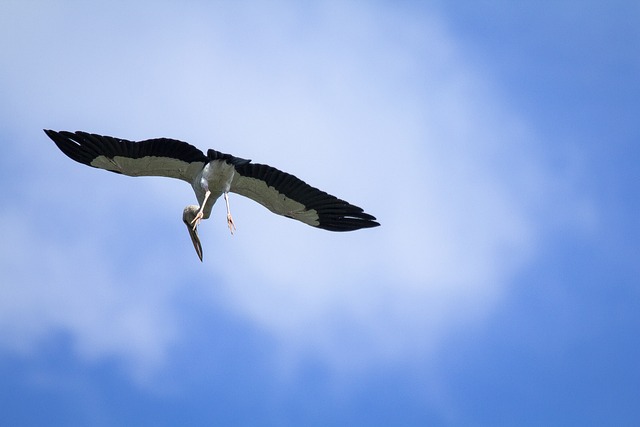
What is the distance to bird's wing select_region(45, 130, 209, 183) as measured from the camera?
71.9 ft

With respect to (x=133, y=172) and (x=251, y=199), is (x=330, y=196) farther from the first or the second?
(x=133, y=172)

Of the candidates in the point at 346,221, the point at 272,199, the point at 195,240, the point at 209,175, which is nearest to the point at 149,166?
the point at 209,175

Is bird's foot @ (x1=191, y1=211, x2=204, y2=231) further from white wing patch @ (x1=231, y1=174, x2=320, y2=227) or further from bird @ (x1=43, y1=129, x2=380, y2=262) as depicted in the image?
white wing patch @ (x1=231, y1=174, x2=320, y2=227)

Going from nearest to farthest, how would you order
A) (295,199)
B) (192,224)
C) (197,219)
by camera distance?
(197,219) < (295,199) < (192,224)

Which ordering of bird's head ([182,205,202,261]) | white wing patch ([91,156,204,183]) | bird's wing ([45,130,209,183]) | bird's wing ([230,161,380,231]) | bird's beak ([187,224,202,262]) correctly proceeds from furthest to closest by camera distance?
bird's beak ([187,224,202,262]) → bird's head ([182,205,202,261]) → bird's wing ([230,161,380,231]) → white wing patch ([91,156,204,183]) → bird's wing ([45,130,209,183])

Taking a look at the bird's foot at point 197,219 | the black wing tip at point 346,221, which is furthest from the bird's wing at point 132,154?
the black wing tip at point 346,221

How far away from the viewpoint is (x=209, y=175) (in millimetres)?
22375

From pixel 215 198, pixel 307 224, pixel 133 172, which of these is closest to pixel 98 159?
pixel 133 172

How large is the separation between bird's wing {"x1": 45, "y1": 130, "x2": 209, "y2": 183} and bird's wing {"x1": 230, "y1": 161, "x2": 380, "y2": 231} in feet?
2.70

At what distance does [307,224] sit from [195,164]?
8.27 feet

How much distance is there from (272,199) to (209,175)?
4.50ft

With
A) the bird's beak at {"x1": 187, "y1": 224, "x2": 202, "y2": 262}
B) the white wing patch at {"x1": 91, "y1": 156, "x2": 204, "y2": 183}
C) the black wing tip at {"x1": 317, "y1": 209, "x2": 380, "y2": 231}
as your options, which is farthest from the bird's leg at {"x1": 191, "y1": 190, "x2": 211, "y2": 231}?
the black wing tip at {"x1": 317, "y1": 209, "x2": 380, "y2": 231}

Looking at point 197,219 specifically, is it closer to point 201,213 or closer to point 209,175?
point 201,213

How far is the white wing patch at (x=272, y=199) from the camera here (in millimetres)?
22833
